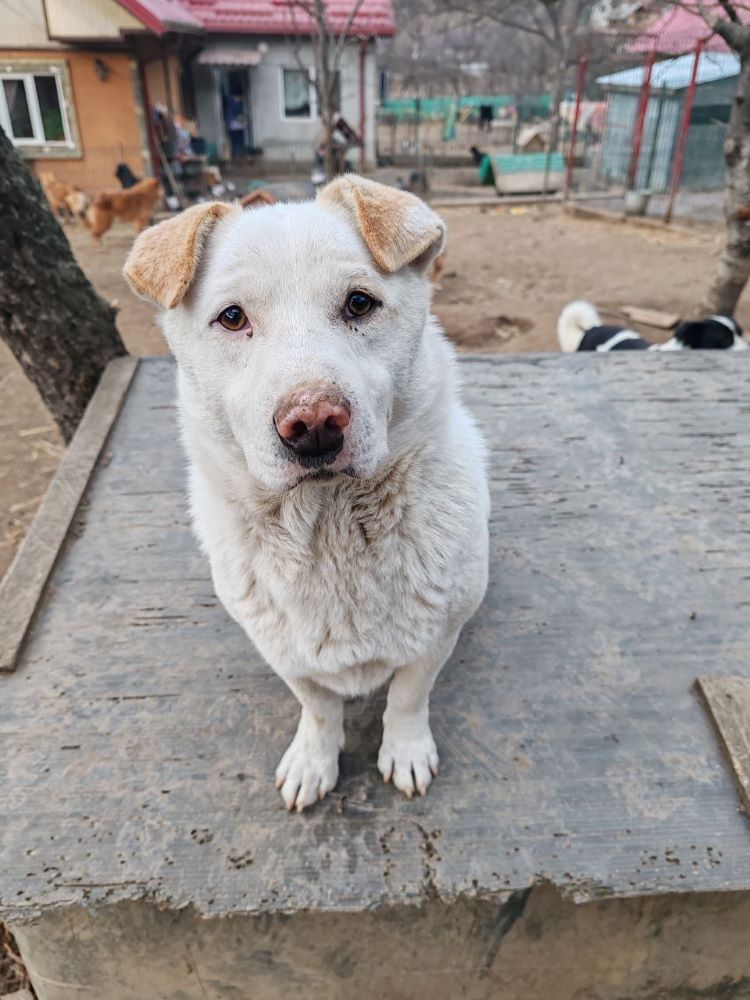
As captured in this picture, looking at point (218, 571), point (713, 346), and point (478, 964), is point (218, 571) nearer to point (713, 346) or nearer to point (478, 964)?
point (478, 964)

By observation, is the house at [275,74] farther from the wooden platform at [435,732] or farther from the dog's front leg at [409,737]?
the dog's front leg at [409,737]

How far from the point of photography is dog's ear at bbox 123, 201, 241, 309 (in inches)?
59.9

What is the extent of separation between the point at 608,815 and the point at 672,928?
303mm

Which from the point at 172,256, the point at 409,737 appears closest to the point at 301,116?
the point at 172,256

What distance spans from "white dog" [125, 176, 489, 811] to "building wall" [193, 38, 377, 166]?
18463 millimetres

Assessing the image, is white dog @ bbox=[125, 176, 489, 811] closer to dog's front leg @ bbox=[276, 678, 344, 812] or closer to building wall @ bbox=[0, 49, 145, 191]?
dog's front leg @ bbox=[276, 678, 344, 812]

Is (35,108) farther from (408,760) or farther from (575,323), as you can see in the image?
(408,760)

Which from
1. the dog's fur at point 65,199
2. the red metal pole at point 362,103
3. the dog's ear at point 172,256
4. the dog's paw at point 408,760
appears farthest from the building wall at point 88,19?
the dog's paw at point 408,760

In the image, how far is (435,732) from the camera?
6.50ft

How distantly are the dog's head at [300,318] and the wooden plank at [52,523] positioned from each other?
4.01 feet

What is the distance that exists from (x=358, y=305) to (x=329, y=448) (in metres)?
0.39


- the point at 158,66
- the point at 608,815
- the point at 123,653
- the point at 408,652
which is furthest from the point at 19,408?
the point at 158,66

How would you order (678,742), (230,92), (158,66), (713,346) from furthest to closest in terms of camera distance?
(230,92) < (158,66) < (713,346) < (678,742)

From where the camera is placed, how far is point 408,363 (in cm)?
157
